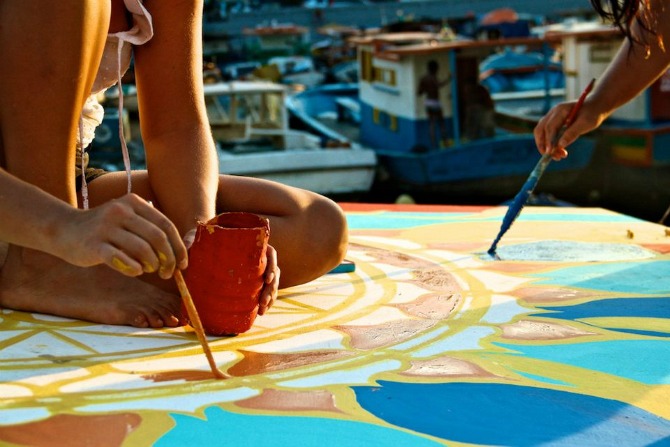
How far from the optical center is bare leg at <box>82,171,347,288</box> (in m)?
2.08

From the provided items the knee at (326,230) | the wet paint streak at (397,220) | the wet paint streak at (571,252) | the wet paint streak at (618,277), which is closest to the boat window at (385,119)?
the wet paint streak at (397,220)

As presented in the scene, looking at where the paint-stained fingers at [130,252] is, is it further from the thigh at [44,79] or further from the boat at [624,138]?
the boat at [624,138]

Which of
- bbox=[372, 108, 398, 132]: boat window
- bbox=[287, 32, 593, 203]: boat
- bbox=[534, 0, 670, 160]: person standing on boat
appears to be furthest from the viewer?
bbox=[372, 108, 398, 132]: boat window

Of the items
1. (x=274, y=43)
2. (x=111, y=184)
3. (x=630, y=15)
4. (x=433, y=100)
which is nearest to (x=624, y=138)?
(x=433, y=100)

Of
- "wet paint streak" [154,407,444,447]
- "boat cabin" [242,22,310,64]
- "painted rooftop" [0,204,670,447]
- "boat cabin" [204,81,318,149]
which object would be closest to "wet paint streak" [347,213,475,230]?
"painted rooftop" [0,204,670,447]

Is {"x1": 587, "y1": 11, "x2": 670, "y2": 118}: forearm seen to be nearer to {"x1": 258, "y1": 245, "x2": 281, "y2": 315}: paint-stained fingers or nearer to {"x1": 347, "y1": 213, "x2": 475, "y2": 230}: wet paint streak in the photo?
{"x1": 347, "y1": 213, "x2": 475, "y2": 230}: wet paint streak

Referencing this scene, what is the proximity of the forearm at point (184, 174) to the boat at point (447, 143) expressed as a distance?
968cm

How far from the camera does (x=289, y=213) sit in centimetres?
209

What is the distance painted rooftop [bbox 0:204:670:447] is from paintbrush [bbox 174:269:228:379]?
0.03 m

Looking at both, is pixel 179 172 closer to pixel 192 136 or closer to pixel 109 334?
pixel 192 136

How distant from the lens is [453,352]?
1.73 meters

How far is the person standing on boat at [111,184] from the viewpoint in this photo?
4.59 ft

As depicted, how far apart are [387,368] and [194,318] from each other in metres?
0.35

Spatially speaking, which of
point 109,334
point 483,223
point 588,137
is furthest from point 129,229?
point 588,137
